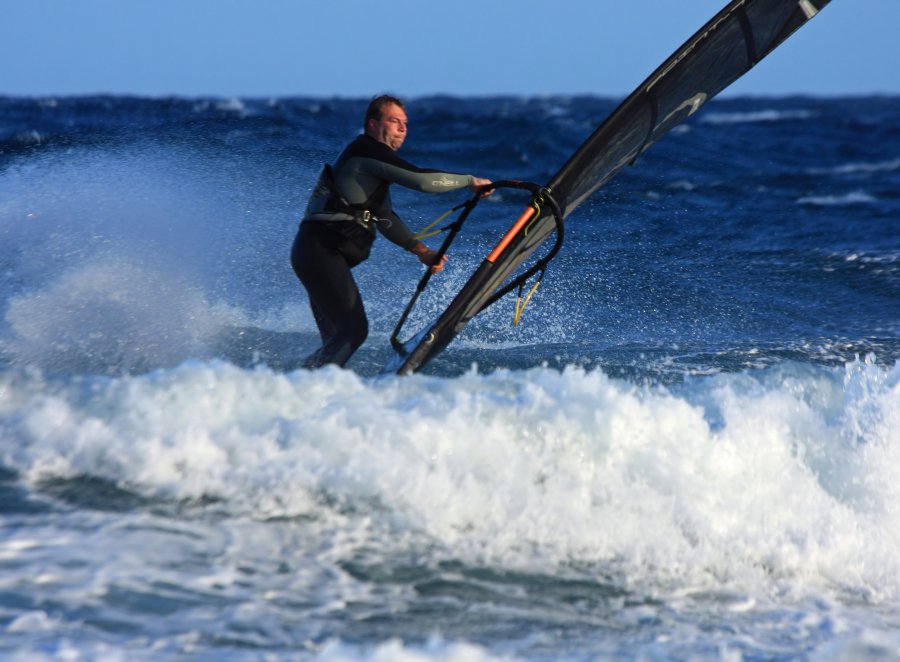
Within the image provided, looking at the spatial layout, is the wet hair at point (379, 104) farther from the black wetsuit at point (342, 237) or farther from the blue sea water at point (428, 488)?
the blue sea water at point (428, 488)

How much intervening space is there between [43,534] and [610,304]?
5038mm

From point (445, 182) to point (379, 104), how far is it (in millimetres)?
502

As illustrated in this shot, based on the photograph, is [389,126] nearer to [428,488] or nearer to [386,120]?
[386,120]

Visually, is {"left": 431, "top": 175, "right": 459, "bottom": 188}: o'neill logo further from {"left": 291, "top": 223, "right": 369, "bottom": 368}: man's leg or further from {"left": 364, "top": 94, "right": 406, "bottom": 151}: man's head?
{"left": 291, "top": 223, "right": 369, "bottom": 368}: man's leg

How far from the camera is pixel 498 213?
37.6 ft

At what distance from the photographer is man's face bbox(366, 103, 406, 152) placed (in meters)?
4.58

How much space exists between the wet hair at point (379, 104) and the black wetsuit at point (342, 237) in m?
0.11

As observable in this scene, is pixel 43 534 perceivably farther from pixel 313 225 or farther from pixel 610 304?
pixel 610 304

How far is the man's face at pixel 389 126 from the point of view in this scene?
4.58 metres

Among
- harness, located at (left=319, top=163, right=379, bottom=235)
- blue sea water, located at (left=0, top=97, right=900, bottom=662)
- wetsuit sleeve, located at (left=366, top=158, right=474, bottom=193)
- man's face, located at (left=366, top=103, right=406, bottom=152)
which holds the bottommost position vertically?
blue sea water, located at (left=0, top=97, right=900, bottom=662)

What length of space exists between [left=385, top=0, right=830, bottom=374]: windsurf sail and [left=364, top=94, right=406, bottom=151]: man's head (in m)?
0.48

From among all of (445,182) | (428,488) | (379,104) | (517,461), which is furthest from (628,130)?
(428,488)

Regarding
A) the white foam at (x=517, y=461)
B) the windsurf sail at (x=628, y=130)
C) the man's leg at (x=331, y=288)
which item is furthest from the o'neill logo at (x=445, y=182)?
the white foam at (x=517, y=461)

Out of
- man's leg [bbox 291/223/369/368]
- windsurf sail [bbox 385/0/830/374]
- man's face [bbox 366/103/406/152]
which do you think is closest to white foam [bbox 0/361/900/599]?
man's leg [bbox 291/223/369/368]
